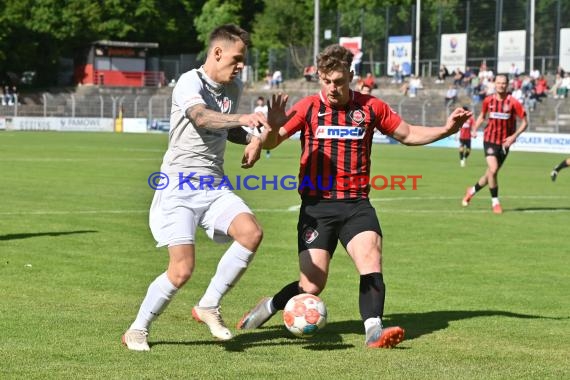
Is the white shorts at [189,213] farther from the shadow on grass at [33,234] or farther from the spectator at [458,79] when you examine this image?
the spectator at [458,79]

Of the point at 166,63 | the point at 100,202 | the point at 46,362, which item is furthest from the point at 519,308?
the point at 166,63

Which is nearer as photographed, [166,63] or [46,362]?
[46,362]

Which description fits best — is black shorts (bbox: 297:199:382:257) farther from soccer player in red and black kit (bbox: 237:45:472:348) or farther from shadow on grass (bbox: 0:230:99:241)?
shadow on grass (bbox: 0:230:99:241)

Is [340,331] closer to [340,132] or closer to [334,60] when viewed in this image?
[340,132]

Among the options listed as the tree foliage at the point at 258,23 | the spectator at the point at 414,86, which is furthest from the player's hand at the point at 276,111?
the spectator at the point at 414,86

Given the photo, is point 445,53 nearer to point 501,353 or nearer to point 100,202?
point 100,202

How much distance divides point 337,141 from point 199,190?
3.99 ft

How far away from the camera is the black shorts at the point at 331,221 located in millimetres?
8477

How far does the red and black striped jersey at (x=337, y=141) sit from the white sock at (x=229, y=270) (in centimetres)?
81

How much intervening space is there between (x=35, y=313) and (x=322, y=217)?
2506mm

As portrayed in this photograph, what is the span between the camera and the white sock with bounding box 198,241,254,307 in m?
8.13

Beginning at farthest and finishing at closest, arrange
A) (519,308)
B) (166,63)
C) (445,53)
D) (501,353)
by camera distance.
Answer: (166,63) → (445,53) → (519,308) → (501,353)

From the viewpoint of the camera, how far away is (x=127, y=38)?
89812 millimetres

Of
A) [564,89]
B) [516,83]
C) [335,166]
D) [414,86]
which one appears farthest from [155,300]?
[414,86]
